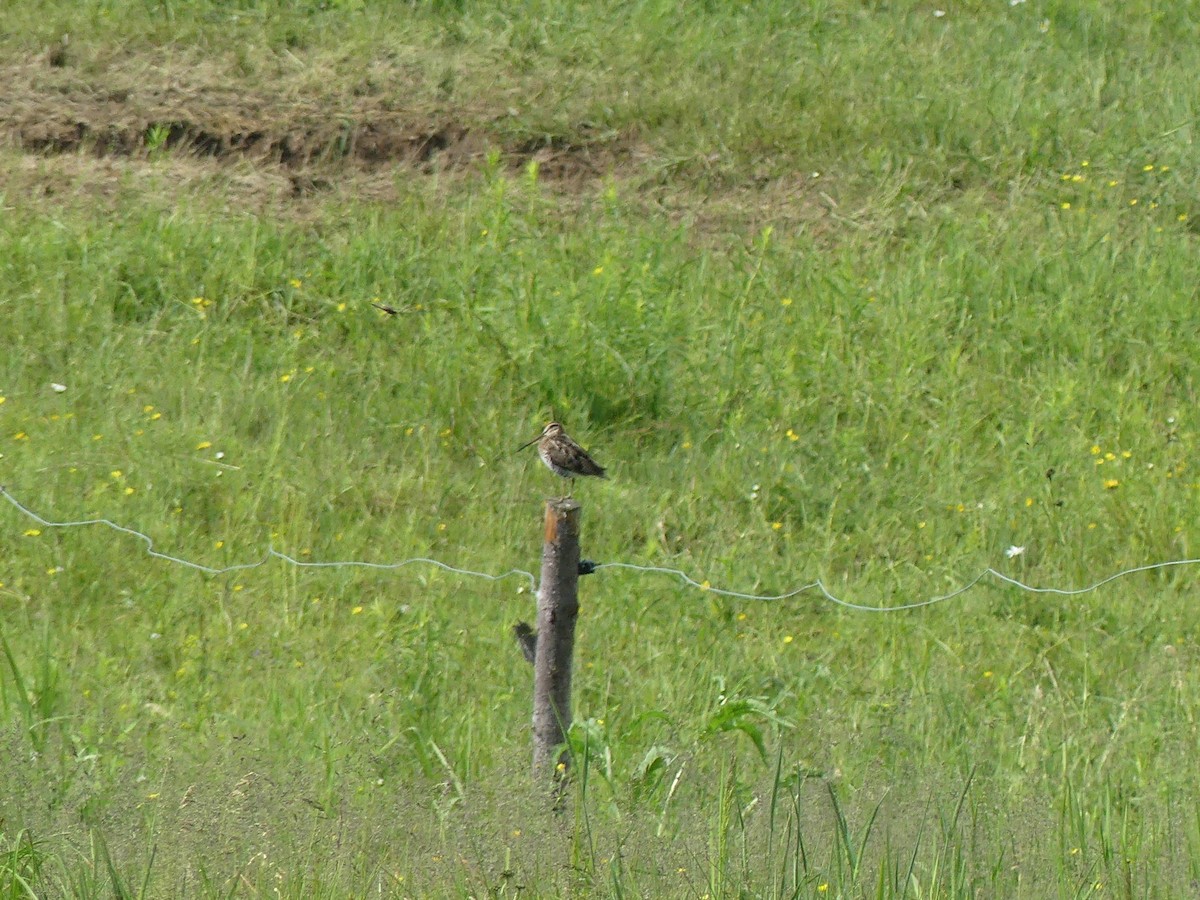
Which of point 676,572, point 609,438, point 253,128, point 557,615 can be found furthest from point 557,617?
point 253,128

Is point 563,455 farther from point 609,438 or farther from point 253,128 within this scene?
point 253,128

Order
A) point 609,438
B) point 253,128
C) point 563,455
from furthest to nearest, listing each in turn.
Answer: point 253,128 → point 609,438 → point 563,455

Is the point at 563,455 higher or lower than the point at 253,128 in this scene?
lower

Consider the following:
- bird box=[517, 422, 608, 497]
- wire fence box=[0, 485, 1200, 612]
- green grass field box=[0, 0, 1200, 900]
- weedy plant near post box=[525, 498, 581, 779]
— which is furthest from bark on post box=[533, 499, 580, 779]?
wire fence box=[0, 485, 1200, 612]

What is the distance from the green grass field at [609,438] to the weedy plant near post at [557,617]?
147 mm

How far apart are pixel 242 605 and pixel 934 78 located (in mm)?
6057

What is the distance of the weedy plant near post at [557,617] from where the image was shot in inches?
178

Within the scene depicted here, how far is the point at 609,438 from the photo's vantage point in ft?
24.8

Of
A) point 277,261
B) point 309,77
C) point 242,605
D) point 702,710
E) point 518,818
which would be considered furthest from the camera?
point 309,77

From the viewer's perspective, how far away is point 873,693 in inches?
234

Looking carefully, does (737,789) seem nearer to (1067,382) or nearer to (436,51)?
(1067,382)

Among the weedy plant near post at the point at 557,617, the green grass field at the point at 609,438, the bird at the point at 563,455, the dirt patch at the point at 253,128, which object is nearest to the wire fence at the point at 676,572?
the green grass field at the point at 609,438

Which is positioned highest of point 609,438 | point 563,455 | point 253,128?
point 253,128

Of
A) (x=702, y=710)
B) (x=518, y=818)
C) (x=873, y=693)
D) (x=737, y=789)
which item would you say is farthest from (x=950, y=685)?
(x=518, y=818)
